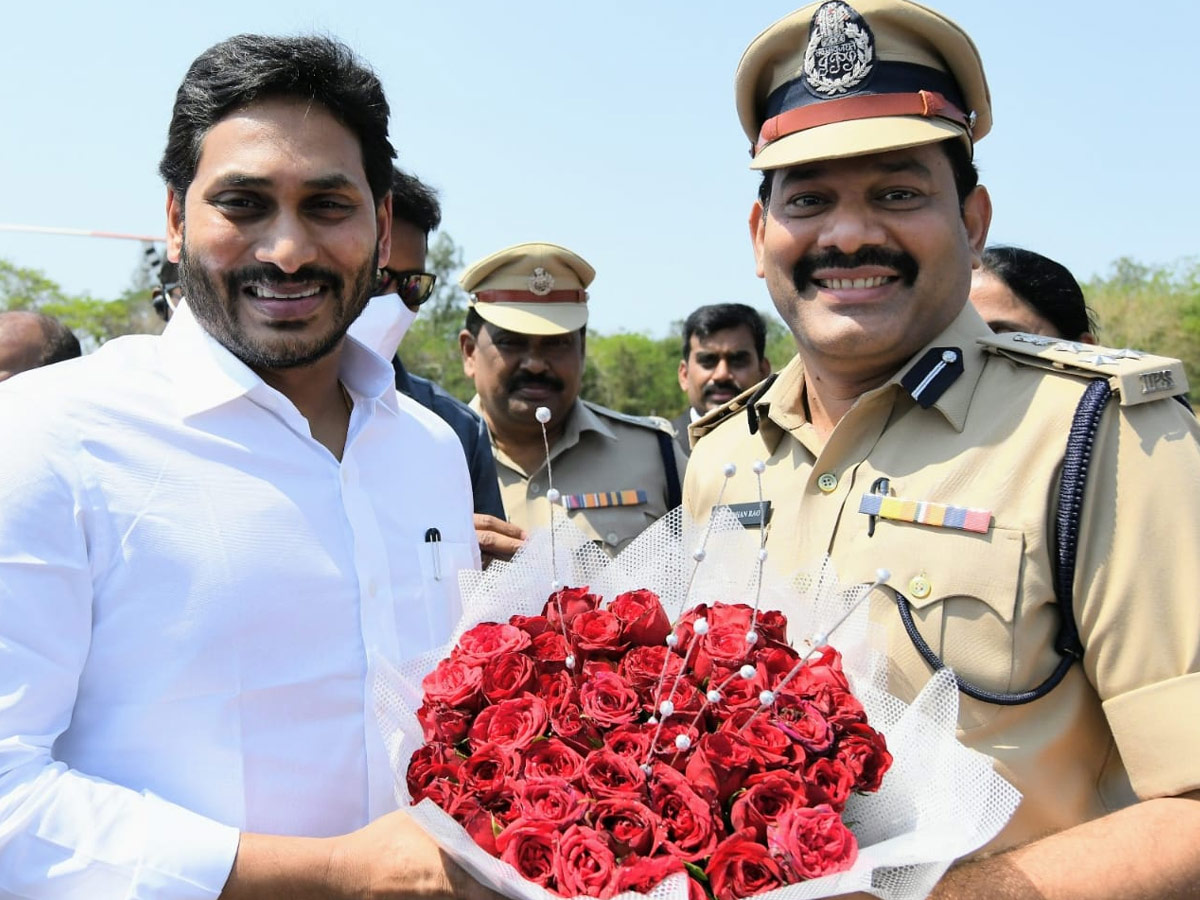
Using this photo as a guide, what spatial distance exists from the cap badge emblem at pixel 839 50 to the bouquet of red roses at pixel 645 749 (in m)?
1.33

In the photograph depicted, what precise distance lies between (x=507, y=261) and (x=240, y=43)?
10.9ft

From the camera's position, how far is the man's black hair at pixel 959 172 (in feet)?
8.16

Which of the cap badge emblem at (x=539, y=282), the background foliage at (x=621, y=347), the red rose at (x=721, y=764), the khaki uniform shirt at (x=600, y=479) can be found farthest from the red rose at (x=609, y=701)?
the background foliage at (x=621, y=347)

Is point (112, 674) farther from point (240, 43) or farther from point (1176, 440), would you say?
point (1176, 440)

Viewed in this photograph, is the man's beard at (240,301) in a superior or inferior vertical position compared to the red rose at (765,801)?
superior

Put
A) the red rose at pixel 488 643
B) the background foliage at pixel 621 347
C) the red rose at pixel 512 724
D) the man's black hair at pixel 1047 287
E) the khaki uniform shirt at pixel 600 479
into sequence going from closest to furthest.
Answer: the red rose at pixel 512 724 → the red rose at pixel 488 643 → the man's black hair at pixel 1047 287 → the khaki uniform shirt at pixel 600 479 → the background foliage at pixel 621 347

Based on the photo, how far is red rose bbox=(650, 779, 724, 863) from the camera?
148 cm

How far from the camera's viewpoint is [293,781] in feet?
6.40

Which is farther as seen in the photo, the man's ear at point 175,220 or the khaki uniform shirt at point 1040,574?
the man's ear at point 175,220

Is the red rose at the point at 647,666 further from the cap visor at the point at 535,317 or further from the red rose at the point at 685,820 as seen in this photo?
the cap visor at the point at 535,317

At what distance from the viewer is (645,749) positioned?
159 cm

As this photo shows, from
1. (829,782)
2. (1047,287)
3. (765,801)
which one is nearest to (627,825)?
(765,801)

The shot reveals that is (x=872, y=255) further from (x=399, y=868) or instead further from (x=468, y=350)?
(x=468, y=350)

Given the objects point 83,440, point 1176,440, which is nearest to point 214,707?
point 83,440
